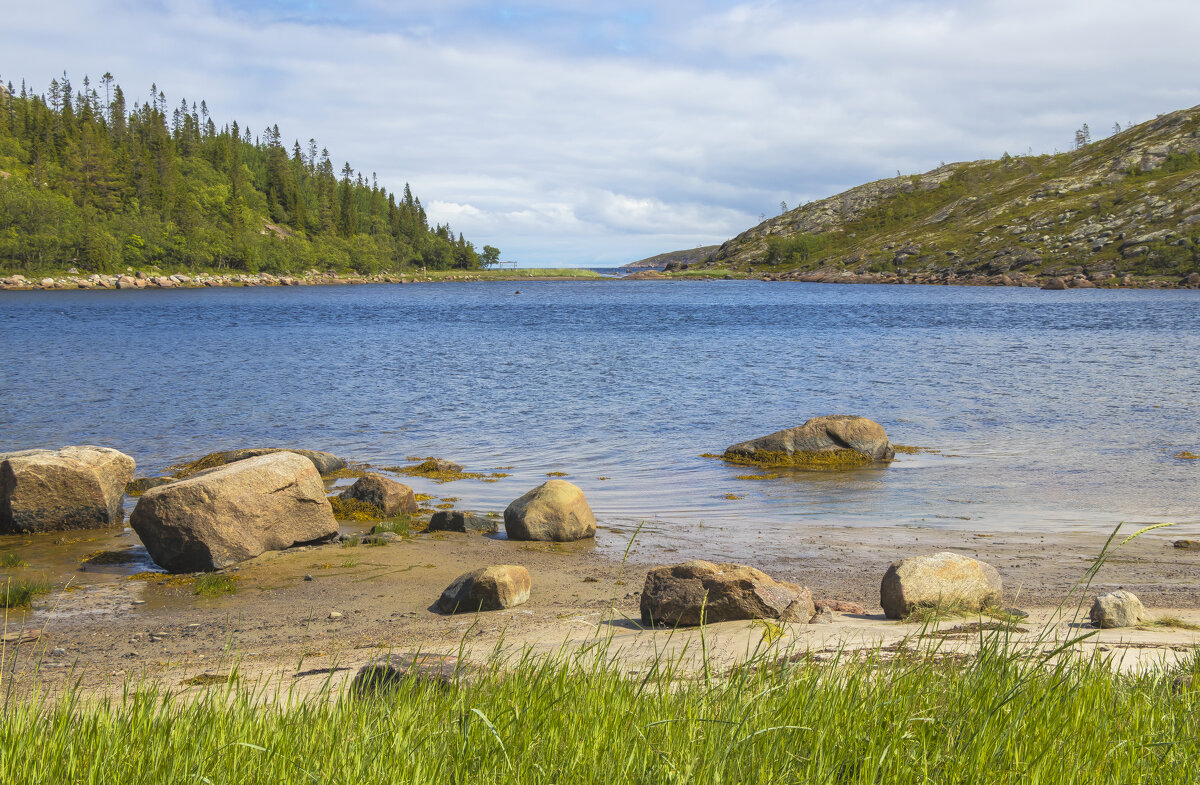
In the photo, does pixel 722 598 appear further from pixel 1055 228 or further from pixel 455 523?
pixel 1055 228

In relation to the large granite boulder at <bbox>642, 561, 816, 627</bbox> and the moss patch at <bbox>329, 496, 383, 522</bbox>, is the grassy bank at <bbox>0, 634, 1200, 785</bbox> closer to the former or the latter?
the large granite boulder at <bbox>642, 561, 816, 627</bbox>

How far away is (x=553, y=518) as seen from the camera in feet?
43.4

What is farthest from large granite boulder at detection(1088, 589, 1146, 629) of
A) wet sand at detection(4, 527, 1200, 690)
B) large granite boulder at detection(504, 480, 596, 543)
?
large granite boulder at detection(504, 480, 596, 543)

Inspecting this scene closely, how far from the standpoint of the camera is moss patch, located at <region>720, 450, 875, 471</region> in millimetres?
18891

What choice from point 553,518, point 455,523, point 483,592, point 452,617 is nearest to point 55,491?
point 455,523

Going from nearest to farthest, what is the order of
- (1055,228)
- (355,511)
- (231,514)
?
(231,514), (355,511), (1055,228)

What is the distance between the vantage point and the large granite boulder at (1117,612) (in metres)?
7.73

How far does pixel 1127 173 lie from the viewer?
5738 inches

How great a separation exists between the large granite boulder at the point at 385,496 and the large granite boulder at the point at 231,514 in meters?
2.18

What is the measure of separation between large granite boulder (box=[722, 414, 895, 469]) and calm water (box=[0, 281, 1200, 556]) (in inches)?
28.5

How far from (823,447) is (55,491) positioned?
15.9 m

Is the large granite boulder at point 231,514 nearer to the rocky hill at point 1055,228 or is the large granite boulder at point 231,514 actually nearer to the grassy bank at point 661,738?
the grassy bank at point 661,738

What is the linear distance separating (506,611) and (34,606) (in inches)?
231

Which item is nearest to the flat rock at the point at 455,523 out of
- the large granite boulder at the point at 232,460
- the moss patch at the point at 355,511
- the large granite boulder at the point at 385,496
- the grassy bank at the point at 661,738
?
the large granite boulder at the point at 385,496
